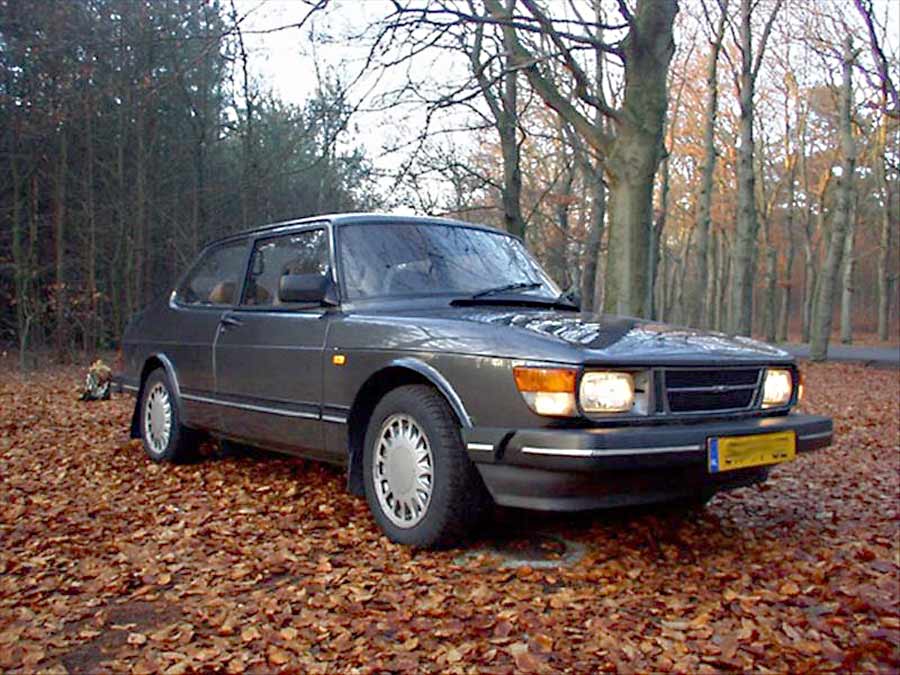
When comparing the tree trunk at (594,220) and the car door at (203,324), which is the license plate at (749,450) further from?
the tree trunk at (594,220)

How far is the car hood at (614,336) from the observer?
140 inches

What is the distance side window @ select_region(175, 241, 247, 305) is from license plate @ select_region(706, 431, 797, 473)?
339 centimetres

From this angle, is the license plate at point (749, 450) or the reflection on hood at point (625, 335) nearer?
the license plate at point (749, 450)

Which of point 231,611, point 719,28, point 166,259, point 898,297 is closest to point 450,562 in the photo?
point 231,611

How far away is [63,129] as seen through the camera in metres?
16.7

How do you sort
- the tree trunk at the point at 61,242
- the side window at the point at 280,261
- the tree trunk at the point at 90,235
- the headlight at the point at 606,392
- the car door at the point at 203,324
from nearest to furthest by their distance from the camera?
the headlight at the point at 606,392 → the side window at the point at 280,261 → the car door at the point at 203,324 → the tree trunk at the point at 61,242 → the tree trunk at the point at 90,235

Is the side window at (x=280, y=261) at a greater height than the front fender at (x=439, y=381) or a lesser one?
greater

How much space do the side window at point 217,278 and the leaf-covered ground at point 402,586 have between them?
128 centimetres

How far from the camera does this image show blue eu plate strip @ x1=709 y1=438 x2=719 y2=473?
3504mm

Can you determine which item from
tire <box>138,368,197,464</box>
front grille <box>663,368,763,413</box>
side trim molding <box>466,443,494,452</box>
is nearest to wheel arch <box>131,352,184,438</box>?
tire <box>138,368,197,464</box>

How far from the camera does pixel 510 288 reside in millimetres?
4914

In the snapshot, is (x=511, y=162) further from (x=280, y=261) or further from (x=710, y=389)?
(x=710, y=389)

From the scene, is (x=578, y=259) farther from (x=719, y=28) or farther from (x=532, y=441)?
(x=532, y=441)

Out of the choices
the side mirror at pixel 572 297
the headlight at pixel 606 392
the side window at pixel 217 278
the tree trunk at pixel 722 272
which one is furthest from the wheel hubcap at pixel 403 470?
the tree trunk at pixel 722 272
